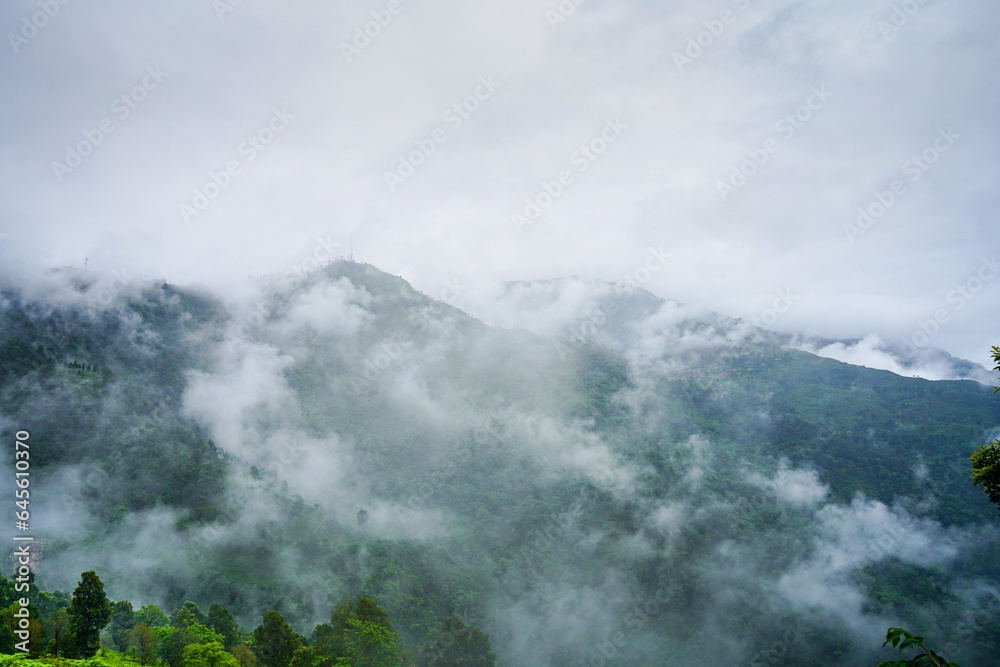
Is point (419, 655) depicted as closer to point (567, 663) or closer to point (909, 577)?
point (567, 663)

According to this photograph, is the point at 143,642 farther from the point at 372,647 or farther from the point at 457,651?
the point at 457,651

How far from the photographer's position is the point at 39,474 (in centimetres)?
10688

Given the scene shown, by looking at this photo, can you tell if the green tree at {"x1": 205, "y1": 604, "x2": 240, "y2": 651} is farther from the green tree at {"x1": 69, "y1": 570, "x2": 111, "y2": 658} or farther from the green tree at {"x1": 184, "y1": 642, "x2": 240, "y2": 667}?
the green tree at {"x1": 184, "y1": 642, "x2": 240, "y2": 667}

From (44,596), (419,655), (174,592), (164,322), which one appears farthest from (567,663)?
(164,322)

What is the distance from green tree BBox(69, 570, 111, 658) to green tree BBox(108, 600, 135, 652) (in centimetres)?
1343

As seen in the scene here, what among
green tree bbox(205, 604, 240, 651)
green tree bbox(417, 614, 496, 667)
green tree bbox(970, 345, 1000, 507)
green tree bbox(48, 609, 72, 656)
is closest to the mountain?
green tree bbox(205, 604, 240, 651)

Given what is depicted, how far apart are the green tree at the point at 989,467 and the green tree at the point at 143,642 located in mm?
75299

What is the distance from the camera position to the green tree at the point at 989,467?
15.1m

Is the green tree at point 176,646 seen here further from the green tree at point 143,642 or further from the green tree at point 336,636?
the green tree at point 336,636

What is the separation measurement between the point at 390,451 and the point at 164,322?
10583 centimetres

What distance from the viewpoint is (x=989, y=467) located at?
15.4m

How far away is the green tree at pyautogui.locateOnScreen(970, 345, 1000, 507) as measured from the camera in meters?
15.1

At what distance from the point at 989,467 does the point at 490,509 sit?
502 feet

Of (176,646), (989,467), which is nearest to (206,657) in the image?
(176,646)
